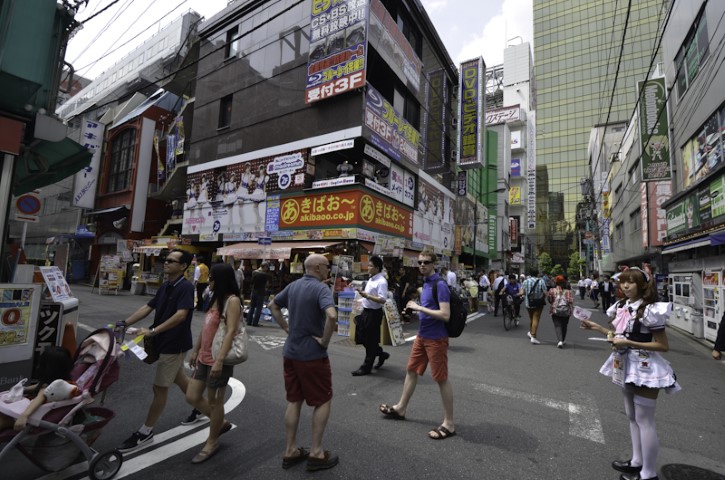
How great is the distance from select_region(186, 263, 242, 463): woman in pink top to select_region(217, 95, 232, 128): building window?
65.7ft

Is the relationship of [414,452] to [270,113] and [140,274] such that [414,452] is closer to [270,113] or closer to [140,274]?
[270,113]

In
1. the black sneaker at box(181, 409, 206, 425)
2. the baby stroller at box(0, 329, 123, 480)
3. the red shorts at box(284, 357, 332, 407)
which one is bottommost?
the black sneaker at box(181, 409, 206, 425)

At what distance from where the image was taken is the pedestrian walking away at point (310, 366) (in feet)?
9.82

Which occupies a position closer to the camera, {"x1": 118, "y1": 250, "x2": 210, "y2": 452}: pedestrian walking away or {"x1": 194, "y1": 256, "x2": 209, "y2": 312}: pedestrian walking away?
{"x1": 118, "y1": 250, "x2": 210, "y2": 452}: pedestrian walking away

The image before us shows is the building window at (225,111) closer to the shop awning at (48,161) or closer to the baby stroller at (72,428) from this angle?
the shop awning at (48,161)

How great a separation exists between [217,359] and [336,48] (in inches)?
625

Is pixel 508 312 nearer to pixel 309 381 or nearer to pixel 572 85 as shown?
pixel 309 381

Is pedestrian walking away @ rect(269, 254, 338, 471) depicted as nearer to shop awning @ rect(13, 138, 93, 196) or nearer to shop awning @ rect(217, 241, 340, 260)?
shop awning @ rect(13, 138, 93, 196)

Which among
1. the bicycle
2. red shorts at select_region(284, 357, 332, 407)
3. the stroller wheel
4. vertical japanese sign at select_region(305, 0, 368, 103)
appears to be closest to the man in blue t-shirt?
red shorts at select_region(284, 357, 332, 407)

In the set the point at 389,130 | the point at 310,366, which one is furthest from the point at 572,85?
the point at 310,366

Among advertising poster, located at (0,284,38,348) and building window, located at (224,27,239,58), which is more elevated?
building window, located at (224,27,239,58)

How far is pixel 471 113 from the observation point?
23.8 m

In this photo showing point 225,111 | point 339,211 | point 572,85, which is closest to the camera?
point 339,211

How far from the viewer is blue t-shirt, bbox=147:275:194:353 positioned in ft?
11.3
